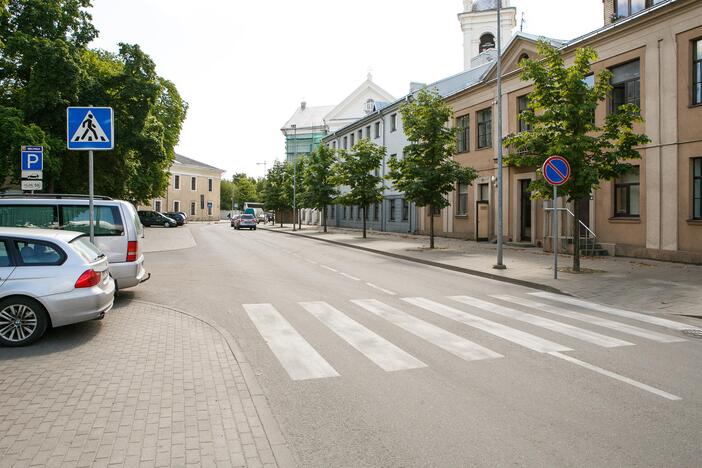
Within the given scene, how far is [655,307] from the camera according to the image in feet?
31.5

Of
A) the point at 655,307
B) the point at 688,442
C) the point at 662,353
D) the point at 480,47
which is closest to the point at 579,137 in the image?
the point at 655,307

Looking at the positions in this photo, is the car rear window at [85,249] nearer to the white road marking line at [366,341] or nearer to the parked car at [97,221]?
the parked car at [97,221]

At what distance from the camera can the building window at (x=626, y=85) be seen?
1834cm

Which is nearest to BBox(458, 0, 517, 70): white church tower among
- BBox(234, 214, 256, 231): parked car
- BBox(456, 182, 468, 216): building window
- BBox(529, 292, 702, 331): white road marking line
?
BBox(456, 182, 468, 216): building window

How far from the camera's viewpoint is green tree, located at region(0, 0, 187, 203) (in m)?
23.8

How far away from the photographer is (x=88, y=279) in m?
6.65

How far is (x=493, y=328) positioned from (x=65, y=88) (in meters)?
24.4

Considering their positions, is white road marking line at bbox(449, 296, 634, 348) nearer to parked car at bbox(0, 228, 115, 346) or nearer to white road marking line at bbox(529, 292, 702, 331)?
white road marking line at bbox(529, 292, 702, 331)

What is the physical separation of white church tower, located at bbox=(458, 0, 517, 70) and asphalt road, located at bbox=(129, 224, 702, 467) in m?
39.4

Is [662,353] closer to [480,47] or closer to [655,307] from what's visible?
[655,307]

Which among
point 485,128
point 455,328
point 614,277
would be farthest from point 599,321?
point 485,128

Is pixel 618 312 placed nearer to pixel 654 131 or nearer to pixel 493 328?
pixel 493 328

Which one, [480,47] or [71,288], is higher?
[480,47]

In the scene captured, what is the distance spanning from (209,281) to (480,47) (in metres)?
39.4
